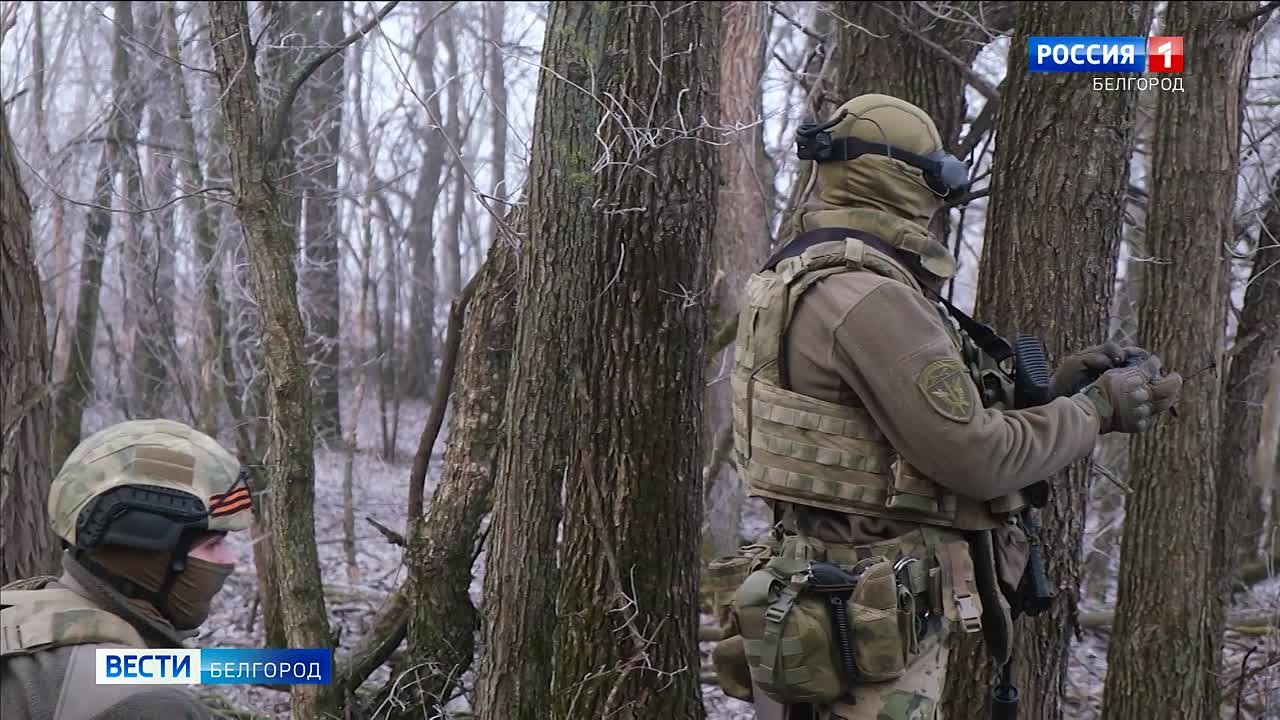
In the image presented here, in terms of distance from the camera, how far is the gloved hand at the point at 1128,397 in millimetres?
2959

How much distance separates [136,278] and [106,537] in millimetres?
11012

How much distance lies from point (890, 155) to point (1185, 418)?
10.7ft

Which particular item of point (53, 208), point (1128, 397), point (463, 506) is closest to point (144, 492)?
point (1128, 397)

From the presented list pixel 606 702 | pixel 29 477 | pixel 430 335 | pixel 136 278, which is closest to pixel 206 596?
pixel 606 702

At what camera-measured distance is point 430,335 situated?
2092cm

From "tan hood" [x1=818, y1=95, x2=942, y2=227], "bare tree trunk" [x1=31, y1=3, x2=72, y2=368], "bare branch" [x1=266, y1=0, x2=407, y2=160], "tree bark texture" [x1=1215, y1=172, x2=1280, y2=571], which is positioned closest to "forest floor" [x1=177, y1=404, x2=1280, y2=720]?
"tree bark texture" [x1=1215, y1=172, x2=1280, y2=571]

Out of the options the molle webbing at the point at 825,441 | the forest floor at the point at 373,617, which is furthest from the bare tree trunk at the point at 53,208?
the molle webbing at the point at 825,441

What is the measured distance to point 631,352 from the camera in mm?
4059

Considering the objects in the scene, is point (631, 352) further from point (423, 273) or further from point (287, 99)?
point (423, 273)

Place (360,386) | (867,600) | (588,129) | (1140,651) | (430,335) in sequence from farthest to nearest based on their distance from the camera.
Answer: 1. (430,335)
2. (360,386)
3. (1140,651)
4. (588,129)
5. (867,600)

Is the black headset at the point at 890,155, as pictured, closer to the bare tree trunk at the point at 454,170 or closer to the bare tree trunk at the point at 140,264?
the bare tree trunk at the point at 140,264

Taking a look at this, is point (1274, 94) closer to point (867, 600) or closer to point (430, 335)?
Result: point (867, 600)

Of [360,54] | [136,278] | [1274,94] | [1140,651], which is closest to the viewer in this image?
[1140,651]

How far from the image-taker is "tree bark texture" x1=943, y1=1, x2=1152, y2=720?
398 cm
